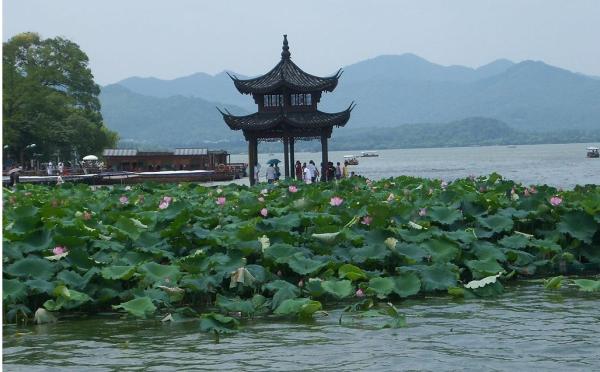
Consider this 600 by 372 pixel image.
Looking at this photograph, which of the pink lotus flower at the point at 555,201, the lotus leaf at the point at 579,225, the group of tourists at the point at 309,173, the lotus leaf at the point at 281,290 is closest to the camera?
the lotus leaf at the point at 281,290

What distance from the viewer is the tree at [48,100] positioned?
66.4 metres

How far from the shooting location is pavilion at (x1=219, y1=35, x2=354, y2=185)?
39656 millimetres

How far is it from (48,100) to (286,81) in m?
34.8

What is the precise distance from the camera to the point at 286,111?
134 ft

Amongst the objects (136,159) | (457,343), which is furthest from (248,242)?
(136,159)

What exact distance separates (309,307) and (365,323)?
525 mm

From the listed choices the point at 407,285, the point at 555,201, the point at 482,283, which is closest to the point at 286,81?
the point at 555,201

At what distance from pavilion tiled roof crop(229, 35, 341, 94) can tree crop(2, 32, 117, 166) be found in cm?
2718

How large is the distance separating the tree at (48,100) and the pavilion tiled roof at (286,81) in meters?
27.2

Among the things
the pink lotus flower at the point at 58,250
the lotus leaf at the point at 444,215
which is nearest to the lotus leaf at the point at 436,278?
the lotus leaf at the point at 444,215

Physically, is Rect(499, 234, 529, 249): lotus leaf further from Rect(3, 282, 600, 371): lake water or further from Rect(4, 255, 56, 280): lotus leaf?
Rect(4, 255, 56, 280): lotus leaf

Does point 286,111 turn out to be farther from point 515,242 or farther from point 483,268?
point 483,268

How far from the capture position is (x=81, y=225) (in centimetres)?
951

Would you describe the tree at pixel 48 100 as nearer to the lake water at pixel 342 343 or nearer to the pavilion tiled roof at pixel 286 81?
the pavilion tiled roof at pixel 286 81
